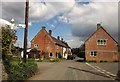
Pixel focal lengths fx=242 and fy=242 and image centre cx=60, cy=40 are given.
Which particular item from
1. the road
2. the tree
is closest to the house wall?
the road

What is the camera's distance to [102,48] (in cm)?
5491

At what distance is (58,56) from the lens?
225 ft

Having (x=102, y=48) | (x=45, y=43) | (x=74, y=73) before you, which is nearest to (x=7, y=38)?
(x=74, y=73)

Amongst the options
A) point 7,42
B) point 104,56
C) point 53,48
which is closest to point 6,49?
point 7,42

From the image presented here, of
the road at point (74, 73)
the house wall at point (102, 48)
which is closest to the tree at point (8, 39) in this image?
the road at point (74, 73)

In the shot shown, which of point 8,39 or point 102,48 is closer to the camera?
point 8,39

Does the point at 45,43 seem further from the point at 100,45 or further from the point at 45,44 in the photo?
the point at 100,45

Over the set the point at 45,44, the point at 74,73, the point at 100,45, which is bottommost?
the point at 74,73

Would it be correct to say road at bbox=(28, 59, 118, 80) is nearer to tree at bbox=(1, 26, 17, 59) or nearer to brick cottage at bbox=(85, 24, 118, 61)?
tree at bbox=(1, 26, 17, 59)

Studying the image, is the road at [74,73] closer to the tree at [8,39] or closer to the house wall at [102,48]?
the tree at [8,39]

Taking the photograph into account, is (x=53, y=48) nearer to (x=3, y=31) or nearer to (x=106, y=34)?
(x=106, y=34)

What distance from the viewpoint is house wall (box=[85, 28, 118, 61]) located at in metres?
54.3

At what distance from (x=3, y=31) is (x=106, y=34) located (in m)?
41.9

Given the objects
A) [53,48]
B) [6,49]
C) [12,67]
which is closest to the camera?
[12,67]
